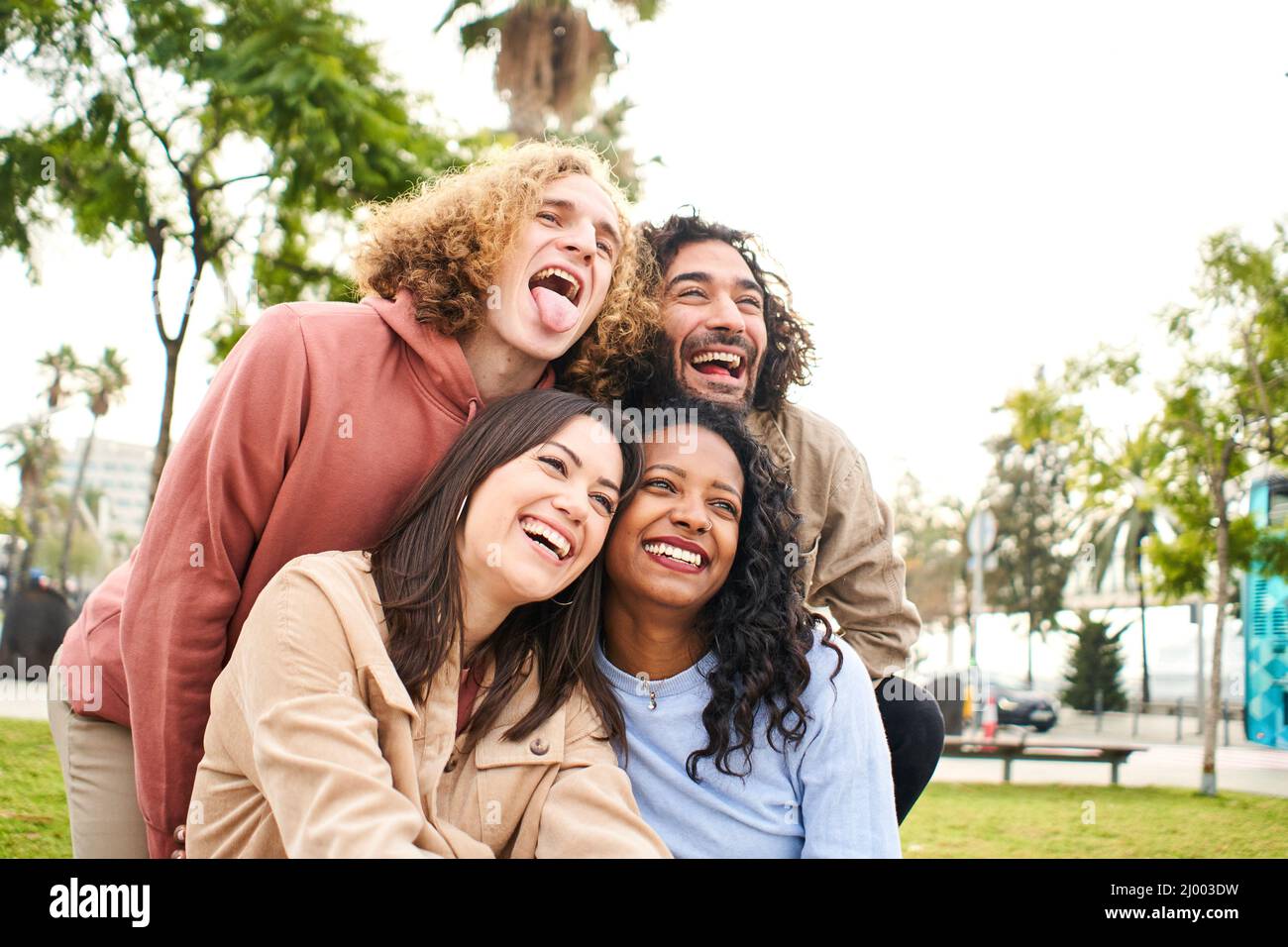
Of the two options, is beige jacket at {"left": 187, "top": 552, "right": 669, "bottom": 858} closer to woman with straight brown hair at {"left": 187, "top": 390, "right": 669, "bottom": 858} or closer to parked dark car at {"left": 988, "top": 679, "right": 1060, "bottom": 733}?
woman with straight brown hair at {"left": 187, "top": 390, "right": 669, "bottom": 858}

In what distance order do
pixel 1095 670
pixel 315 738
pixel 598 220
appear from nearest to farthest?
pixel 315 738, pixel 598 220, pixel 1095 670

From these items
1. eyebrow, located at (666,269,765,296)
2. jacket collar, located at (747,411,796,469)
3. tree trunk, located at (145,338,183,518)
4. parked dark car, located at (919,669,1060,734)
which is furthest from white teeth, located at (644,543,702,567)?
parked dark car, located at (919,669,1060,734)

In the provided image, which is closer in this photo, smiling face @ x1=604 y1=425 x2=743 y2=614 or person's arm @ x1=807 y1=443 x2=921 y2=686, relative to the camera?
smiling face @ x1=604 y1=425 x2=743 y2=614

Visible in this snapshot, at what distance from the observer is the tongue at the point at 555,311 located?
2.99 metres

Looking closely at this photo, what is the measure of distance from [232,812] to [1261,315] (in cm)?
1083

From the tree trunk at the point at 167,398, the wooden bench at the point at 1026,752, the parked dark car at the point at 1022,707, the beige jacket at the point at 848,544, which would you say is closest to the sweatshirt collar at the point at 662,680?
the beige jacket at the point at 848,544

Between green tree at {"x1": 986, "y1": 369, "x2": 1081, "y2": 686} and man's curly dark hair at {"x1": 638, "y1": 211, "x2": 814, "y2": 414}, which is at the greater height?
man's curly dark hair at {"x1": 638, "y1": 211, "x2": 814, "y2": 414}

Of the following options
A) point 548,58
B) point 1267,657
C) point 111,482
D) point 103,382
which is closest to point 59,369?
point 103,382

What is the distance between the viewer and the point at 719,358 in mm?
3541

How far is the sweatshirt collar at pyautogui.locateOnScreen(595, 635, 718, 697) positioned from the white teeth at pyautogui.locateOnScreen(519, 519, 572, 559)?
1.51 ft

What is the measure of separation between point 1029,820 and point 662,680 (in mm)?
7630

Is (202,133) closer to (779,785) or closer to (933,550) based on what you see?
(779,785)

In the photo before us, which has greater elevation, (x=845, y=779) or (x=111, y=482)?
(x=845, y=779)

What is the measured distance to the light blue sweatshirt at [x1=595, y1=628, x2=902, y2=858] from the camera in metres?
2.77
